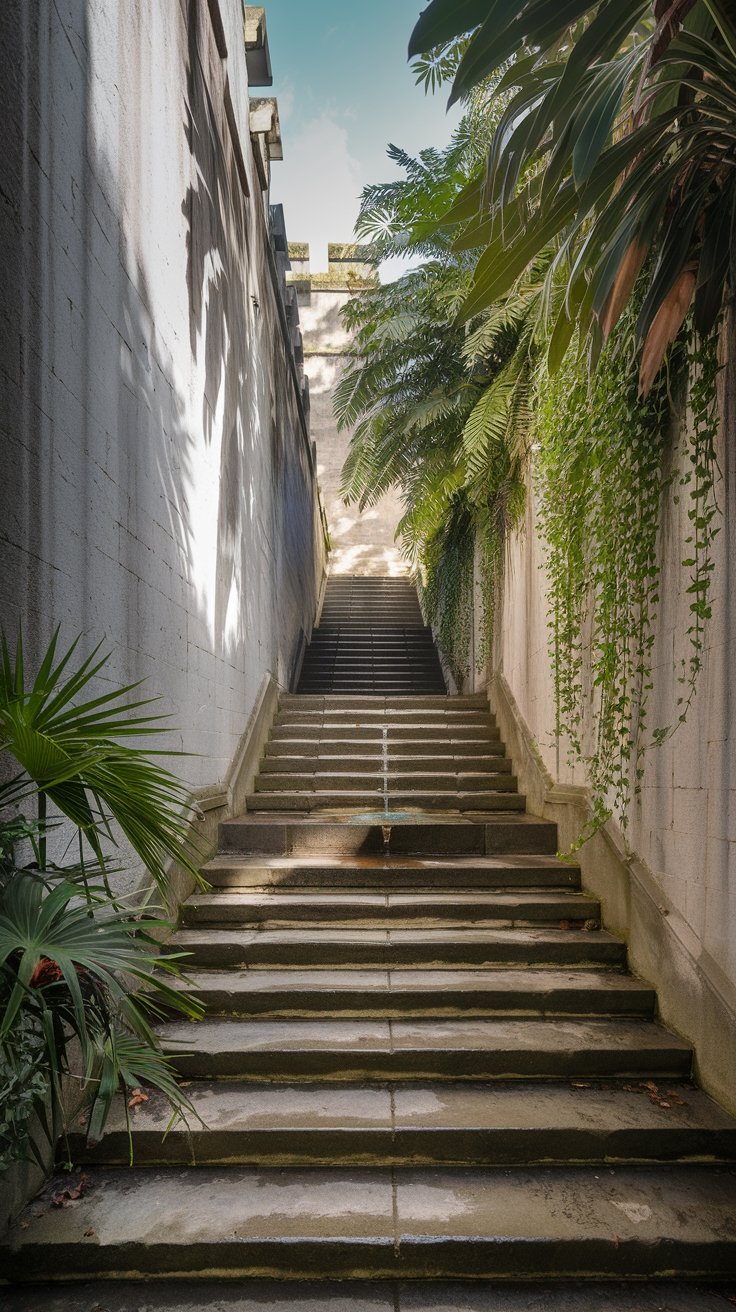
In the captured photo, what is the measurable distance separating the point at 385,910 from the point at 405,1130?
1474 mm

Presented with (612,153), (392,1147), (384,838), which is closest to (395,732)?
(384,838)

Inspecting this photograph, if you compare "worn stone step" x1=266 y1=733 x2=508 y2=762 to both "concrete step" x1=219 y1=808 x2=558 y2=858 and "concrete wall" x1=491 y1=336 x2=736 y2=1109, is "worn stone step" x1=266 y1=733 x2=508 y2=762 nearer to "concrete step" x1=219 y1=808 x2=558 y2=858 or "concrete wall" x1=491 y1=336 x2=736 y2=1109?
"concrete step" x1=219 y1=808 x2=558 y2=858

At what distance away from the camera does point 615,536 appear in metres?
3.59

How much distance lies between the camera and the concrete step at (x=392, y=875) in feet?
14.3

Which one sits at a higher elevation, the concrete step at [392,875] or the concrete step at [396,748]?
the concrete step at [396,748]

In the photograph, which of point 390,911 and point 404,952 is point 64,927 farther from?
point 390,911

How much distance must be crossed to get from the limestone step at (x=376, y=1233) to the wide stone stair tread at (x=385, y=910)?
1.57 m

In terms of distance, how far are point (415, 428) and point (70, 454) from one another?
471cm

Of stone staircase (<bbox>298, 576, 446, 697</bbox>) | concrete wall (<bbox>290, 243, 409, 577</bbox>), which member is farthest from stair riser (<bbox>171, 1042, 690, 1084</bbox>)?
concrete wall (<bbox>290, 243, 409, 577</bbox>)

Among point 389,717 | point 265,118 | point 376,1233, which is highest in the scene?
point 265,118

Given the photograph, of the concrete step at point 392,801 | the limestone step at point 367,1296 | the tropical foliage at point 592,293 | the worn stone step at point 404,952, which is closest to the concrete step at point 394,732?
the concrete step at point 392,801

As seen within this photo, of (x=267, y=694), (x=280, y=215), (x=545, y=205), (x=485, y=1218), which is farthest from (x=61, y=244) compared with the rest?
(x=280, y=215)

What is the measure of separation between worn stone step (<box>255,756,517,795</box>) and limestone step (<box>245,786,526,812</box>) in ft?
0.55

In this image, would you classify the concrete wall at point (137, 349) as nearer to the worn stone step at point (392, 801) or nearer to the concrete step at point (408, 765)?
the worn stone step at point (392, 801)
